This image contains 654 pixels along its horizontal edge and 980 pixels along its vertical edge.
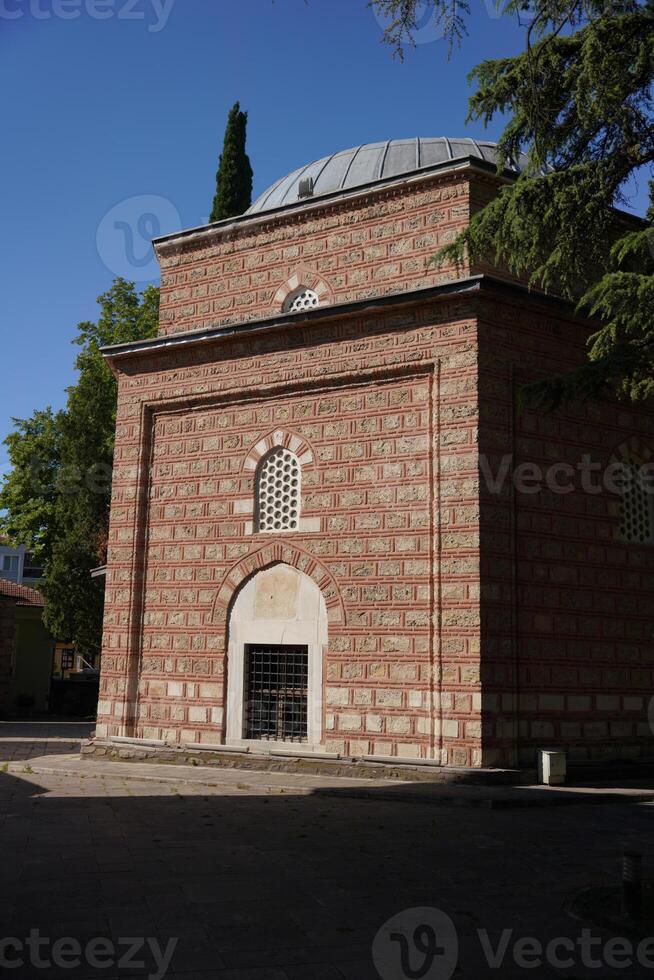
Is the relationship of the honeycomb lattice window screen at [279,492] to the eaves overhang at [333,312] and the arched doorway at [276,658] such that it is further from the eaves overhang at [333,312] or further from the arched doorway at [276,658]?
the eaves overhang at [333,312]

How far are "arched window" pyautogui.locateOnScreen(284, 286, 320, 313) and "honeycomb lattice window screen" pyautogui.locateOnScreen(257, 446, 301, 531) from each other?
2056 mm

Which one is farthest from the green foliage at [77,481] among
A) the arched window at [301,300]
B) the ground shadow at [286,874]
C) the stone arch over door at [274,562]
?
the ground shadow at [286,874]

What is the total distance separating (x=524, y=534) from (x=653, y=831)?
131 inches

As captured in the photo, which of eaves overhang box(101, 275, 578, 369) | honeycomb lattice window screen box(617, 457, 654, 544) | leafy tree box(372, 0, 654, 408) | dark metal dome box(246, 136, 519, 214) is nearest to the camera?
leafy tree box(372, 0, 654, 408)

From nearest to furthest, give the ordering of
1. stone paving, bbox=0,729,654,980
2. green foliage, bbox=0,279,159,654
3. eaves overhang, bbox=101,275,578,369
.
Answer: stone paving, bbox=0,729,654,980, eaves overhang, bbox=101,275,578,369, green foliage, bbox=0,279,159,654

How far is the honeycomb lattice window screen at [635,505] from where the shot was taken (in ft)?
33.5

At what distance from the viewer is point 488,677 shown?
8695 mm

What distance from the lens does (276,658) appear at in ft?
33.4

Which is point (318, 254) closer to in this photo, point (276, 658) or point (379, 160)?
point (379, 160)

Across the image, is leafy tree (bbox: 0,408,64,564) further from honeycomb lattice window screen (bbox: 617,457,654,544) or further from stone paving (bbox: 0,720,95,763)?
honeycomb lattice window screen (bbox: 617,457,654,544)

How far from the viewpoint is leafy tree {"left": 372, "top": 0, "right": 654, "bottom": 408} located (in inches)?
263

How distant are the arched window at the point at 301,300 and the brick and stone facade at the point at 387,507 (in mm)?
99

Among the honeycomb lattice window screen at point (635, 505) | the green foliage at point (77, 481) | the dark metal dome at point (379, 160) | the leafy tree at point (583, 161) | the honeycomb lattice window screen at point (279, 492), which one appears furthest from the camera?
the green foliage at point (77, 481)

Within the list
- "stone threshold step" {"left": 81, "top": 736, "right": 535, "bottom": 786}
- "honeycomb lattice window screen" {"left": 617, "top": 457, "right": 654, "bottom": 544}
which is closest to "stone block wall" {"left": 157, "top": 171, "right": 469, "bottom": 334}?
"honeycomb lattice window screen" {"left": 617, "top": 457, "right": 654, "bottom": 544}
